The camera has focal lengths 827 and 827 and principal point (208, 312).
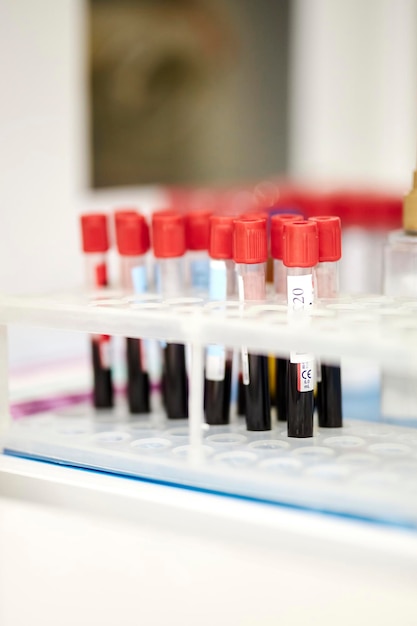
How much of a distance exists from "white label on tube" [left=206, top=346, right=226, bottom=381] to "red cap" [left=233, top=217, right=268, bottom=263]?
7 cm

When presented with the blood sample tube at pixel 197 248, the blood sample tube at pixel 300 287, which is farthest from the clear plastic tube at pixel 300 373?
the blood sample tube at pixel 197 248

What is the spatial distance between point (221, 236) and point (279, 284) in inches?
2.1

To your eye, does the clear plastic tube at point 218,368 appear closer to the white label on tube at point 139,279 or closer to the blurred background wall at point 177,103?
the white label on tube at point 139,279

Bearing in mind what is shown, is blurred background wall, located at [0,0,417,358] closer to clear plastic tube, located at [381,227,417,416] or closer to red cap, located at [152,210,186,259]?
red cap, located at [152,210,186,259]

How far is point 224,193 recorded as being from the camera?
44.4 inches

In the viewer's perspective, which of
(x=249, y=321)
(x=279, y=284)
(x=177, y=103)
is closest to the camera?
(x=249, y=321)

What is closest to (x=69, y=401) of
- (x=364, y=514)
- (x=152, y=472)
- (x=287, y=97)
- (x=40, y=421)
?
(x=40, y=421)

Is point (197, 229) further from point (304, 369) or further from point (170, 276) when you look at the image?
point (304, 369)

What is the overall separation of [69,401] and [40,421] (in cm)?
7

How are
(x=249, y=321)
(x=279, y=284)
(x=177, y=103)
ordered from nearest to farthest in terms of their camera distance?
(x=249, y=321) < (x=279, y=284) < (x=177, y=103)

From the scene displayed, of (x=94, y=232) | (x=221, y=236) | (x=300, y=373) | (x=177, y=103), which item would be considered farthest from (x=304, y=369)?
(x=177, y=103)

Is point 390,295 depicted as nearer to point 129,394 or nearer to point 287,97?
point 129,394

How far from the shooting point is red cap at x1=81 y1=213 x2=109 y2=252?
2.05ft

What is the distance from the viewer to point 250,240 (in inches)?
20.6
